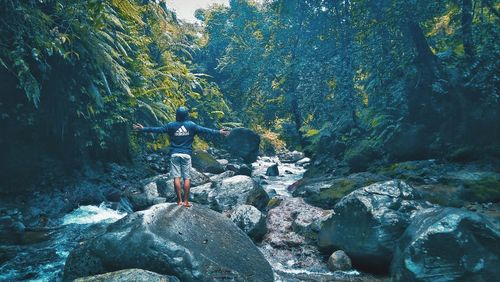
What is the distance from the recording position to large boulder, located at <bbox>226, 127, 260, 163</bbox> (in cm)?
2384

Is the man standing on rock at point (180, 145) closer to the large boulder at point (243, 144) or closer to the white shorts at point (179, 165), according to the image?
the white shorts at point (179, 165)

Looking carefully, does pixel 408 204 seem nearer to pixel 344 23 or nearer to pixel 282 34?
pixel 344 23

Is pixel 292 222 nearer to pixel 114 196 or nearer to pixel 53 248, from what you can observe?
pixel 53 248

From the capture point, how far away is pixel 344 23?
1606cm

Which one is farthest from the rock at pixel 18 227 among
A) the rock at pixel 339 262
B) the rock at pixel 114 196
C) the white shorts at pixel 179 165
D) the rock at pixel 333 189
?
the rock at pixel 333 189

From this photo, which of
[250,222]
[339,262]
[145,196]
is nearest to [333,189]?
[250,222]

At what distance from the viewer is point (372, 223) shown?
6012 millimetres

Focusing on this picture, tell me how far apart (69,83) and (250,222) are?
7.32 m

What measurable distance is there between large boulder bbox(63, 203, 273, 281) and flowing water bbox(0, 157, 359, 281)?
1008mm

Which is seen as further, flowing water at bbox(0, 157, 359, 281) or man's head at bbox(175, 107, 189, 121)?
man's head at bbox(175, 107, 189, 121)

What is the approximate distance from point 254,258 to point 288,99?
1807cm

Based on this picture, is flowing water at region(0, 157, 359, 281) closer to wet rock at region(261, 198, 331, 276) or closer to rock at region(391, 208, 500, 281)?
wet rock at region(261, 198, 331, 276)

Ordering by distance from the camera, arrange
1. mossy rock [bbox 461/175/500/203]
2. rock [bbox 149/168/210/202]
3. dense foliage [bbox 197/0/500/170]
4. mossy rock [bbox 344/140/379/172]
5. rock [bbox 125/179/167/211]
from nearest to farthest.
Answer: mossy rock [bbox 461/175/500/203] → dense foliage [bbox 197/0/500/170] → rock [bbox 125/179/167/211] → rock [bbox 149/168/210/202] → mossy rock [bbox 344/140/379/172]

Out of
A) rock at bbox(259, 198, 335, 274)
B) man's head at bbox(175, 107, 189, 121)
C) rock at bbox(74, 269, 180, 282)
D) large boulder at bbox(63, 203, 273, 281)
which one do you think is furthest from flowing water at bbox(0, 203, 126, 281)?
rock at bbox(259, 198, 335, 274)
